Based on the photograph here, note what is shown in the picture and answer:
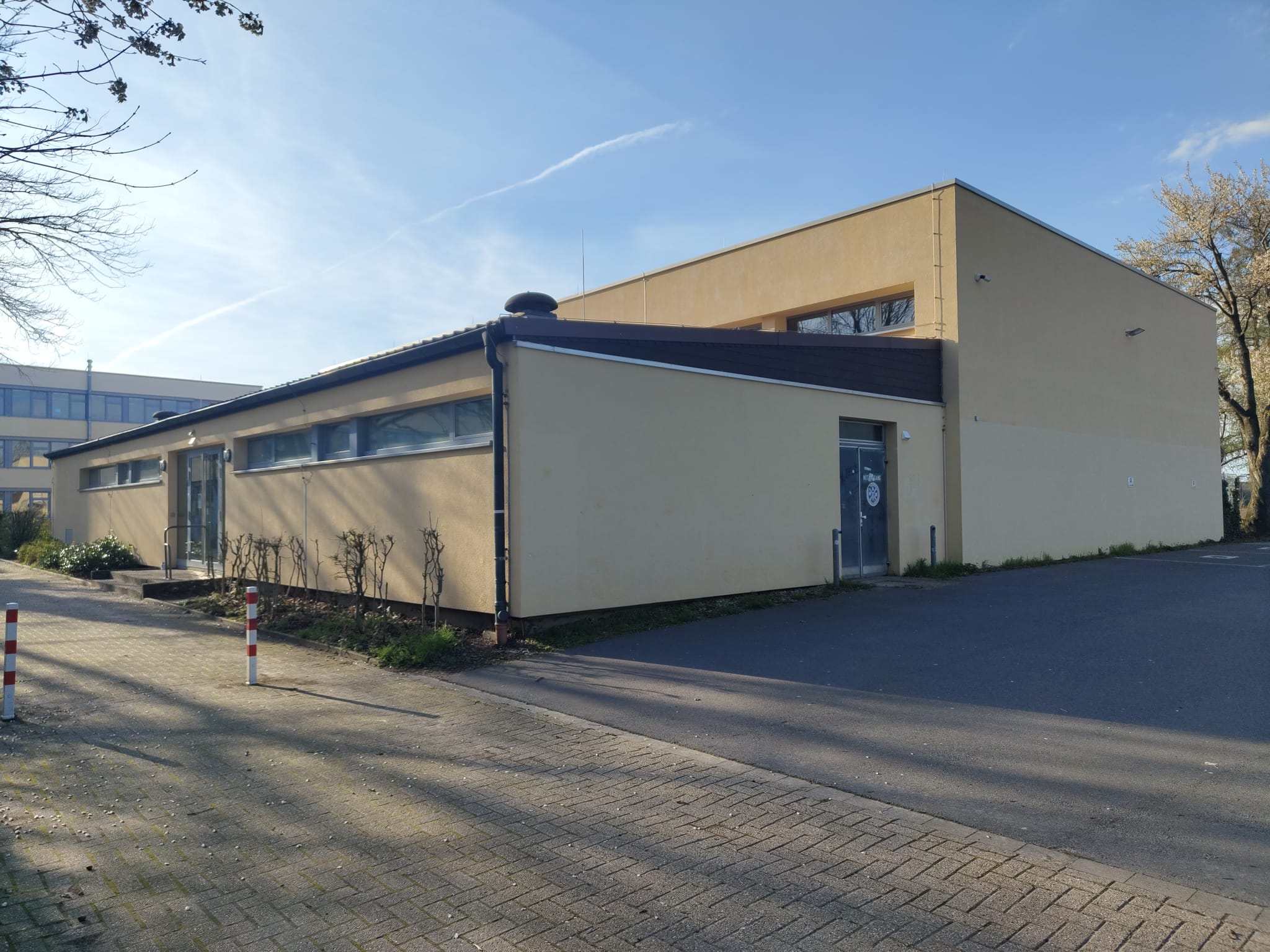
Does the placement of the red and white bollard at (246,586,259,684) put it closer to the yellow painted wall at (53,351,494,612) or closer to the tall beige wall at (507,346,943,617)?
the yellow painted wall at (53,351,494,612)

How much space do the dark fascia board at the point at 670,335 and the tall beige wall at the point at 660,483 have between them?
261 mm

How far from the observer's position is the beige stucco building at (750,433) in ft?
34.3

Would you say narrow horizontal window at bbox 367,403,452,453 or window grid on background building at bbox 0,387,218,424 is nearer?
narrow horizontal window at bbox 367,403,452,453

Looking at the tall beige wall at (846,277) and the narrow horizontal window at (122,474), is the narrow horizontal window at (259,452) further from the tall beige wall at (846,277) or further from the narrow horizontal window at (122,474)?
the tall beige wall at (846,277)

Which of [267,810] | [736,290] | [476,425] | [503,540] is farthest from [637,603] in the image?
[736,290]

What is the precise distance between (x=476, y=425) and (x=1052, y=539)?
13732 mm

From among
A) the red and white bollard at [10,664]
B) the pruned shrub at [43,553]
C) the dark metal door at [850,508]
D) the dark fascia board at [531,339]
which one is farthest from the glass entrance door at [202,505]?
the dark metal door at [850,508]

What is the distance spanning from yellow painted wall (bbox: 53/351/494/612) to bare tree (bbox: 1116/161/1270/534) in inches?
1038

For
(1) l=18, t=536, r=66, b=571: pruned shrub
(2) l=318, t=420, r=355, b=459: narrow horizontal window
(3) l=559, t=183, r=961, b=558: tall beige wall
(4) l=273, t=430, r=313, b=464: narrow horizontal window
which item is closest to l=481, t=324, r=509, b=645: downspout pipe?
(2) l=318, t=420, r=355, b=459: narrow horizontal window

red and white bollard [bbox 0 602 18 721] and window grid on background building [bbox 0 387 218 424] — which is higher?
window grid on background building [bbox 0 387 218 424]

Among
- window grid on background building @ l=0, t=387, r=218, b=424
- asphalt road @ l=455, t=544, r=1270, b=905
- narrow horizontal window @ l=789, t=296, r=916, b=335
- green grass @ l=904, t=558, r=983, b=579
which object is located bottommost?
asphalt road @ l=455, t=544, r=1270, b=905

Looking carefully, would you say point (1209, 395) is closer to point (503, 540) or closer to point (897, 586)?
point (897, 586)

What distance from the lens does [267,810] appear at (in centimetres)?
500

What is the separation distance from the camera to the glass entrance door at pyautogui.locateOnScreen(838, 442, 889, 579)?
14469 mm
